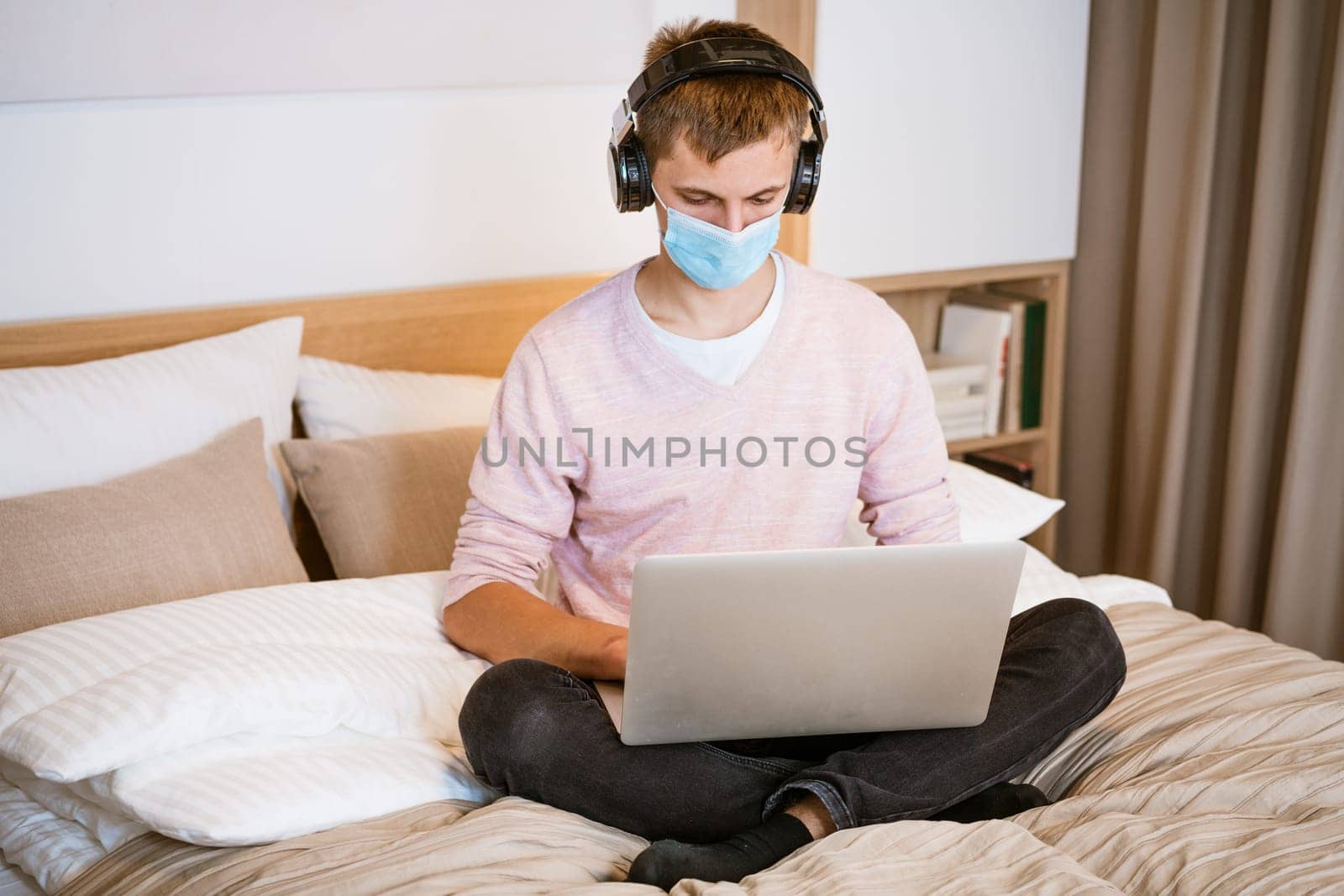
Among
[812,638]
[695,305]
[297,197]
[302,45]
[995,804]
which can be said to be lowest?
[995,804]

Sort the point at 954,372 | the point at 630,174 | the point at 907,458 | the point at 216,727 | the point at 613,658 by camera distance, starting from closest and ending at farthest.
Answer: the point at 216,727
the point at 613,658
the point at 630,174
the point at 907,458
the point at 954,372

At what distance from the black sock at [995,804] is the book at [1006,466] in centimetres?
136

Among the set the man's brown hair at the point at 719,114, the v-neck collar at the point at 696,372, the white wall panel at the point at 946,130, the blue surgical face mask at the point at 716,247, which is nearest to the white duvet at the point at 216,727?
the v-neck collar at the point at 696,372

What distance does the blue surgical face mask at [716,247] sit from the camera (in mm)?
1381

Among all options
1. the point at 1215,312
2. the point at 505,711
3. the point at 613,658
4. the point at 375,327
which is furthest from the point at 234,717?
the point at 1215,312

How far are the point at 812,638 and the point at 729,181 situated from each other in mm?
554

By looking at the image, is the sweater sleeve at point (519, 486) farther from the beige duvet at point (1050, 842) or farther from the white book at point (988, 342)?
the white book at point (988, 342)

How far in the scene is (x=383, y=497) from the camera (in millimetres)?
1713

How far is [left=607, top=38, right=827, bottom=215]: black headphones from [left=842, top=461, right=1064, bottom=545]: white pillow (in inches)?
20.9

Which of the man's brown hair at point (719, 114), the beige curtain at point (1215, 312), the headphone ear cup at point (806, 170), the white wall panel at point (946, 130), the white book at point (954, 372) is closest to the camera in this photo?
the man's brown hair at point (719, 114)

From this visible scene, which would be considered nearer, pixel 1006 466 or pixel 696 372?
pixel 696 372

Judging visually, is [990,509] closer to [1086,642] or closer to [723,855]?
[1086,642]

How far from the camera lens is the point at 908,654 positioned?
110cm

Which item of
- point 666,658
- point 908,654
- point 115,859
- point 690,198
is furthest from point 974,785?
point 115,859
